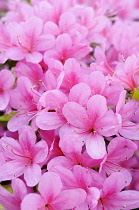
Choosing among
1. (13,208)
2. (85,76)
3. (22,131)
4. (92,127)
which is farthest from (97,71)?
(13,208)

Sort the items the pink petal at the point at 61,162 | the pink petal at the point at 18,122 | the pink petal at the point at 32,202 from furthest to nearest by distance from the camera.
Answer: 1. the pink petal at the point at 18,122
2. the pink petal at the point at 61,162
3. the pink petal at the point at 32,202

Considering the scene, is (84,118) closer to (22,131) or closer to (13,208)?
(22,131)

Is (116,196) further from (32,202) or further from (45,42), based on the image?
(45,42)

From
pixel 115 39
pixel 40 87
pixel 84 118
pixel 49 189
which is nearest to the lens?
pixel 49 189

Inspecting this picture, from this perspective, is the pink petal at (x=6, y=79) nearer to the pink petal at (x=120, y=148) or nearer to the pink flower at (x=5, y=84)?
the pink flower at (x=5, y=84)

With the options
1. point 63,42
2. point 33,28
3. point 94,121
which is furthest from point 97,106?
point 33,28

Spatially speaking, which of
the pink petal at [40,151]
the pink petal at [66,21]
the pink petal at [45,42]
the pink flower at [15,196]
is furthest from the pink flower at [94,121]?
the pink petal at [66,21]
